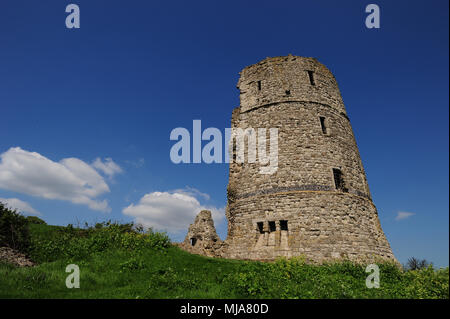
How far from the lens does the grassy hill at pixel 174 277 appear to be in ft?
24.2

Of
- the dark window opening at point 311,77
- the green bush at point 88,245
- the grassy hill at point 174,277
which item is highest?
the dark window opening at point 311,77

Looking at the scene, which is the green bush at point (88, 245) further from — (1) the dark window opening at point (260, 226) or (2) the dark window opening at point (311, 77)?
(2) the dark window opening at point (311, 77)

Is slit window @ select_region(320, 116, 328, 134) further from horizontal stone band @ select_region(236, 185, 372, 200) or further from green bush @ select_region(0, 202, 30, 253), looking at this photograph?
green bush @ select_region(0, 202, 30, 253)

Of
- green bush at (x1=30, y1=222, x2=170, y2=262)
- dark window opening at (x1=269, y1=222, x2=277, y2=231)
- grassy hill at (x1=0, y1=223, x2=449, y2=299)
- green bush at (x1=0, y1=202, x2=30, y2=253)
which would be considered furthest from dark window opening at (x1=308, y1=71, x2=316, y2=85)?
green bush at (x1=0, y1=202, x2=30, y2=253)

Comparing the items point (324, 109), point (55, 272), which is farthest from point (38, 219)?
point (324, 109)

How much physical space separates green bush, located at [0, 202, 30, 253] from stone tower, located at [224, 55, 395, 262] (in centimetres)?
1081

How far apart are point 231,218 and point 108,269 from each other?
316 inches

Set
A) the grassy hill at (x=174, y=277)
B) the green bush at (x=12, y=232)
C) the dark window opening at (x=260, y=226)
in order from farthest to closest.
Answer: the dark window opening at (x=260, y=226) → the green bush at (x=12, y=232) → the grassy hill at (x=174, y=277)

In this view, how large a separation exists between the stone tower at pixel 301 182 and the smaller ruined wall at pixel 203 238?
77cm

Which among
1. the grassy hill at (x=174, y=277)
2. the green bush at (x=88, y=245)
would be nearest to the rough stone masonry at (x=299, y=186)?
the grassy hill at (x=174, y=277)

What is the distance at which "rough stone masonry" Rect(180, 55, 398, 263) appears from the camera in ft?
43.7

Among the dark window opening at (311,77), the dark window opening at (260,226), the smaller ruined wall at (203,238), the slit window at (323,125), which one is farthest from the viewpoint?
the dark window opening at (311,77)

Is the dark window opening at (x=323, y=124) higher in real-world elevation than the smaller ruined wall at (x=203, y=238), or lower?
higher

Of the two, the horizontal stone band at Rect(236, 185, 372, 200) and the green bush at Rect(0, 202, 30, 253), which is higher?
the horizontal stone band at Rect(236, 185, 372, 200)
